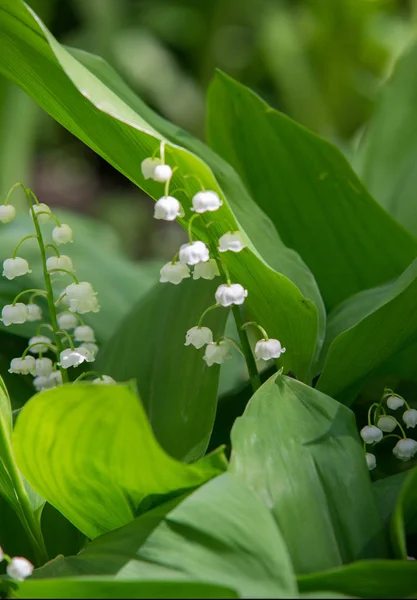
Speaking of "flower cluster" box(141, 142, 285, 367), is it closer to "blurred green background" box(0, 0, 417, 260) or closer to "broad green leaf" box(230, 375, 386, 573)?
"broad green leaf" box(230, 375, 386, 573)

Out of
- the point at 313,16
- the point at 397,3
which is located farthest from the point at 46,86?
the point at 397,3

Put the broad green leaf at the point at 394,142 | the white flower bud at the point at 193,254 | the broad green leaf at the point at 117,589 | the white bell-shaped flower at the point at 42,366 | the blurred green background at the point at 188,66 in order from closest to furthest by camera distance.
→ 1. the broad green leaf at the point at 117,589
2. the white flower bud at the point at 193,254
3. the white bell-shaped flower at the point at 42,366
4. the broad green leaf at the point at 394,142
5. the blurred green background at the point at 188,66

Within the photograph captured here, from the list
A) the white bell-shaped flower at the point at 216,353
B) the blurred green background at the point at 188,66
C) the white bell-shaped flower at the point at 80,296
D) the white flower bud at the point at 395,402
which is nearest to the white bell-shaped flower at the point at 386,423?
the white flower bud at the point at 395,402

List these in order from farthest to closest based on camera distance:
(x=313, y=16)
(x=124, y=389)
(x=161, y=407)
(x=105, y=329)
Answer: (x=313, y=16) → (x=105, y=329) → (x=161, y=407) → (x=124, y=389)

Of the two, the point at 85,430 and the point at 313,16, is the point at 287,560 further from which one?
the point at 313,16

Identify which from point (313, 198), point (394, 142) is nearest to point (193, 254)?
point (313, 198)

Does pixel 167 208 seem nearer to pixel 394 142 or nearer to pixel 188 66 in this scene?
pixel 394 142

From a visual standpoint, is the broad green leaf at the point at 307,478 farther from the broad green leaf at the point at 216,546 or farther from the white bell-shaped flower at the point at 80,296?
the white bell-shaped flower at the point at 80,296
